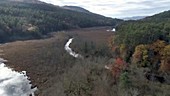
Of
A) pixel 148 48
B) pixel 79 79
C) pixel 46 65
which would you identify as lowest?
pixel 46 65

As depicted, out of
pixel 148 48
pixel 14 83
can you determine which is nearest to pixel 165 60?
pixel 148 48

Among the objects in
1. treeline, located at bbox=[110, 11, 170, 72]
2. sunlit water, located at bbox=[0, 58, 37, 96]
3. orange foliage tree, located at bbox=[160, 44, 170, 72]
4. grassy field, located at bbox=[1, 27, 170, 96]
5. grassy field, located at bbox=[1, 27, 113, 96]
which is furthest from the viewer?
treeline, located at bbox=[110, 11, 170, 72]

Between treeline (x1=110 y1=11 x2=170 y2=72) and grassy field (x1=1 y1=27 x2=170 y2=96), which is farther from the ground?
treeline (x1=110 y1=11 x2=170 y2=72)

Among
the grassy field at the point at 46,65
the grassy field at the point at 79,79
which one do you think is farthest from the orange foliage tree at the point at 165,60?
the grassy field at the point at 46,65

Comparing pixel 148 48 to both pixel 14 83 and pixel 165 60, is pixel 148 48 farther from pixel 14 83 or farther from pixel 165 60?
pixel 14 83

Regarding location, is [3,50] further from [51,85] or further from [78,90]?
[78,90]

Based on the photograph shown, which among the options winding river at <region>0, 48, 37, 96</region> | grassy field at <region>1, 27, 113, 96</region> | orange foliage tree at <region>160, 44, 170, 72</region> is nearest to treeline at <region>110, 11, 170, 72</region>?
orange foliage tree at <region>160, 44, 170, 72</region>

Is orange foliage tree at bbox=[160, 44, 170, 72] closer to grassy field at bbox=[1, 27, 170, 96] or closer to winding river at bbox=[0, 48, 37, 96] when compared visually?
grassy field at bbox=[1, 27, 170, 96]

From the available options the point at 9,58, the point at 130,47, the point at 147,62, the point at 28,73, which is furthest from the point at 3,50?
the point at 147,62

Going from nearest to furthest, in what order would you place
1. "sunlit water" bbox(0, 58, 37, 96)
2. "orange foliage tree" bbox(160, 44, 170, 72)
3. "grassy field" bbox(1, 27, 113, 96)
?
"sunlit water" bbox(0, 58, 37, 96) → "grassy field" bbox(1, 27, 113, 96) → "orange foliage tree" bbox(160, 44, 170, 72)
